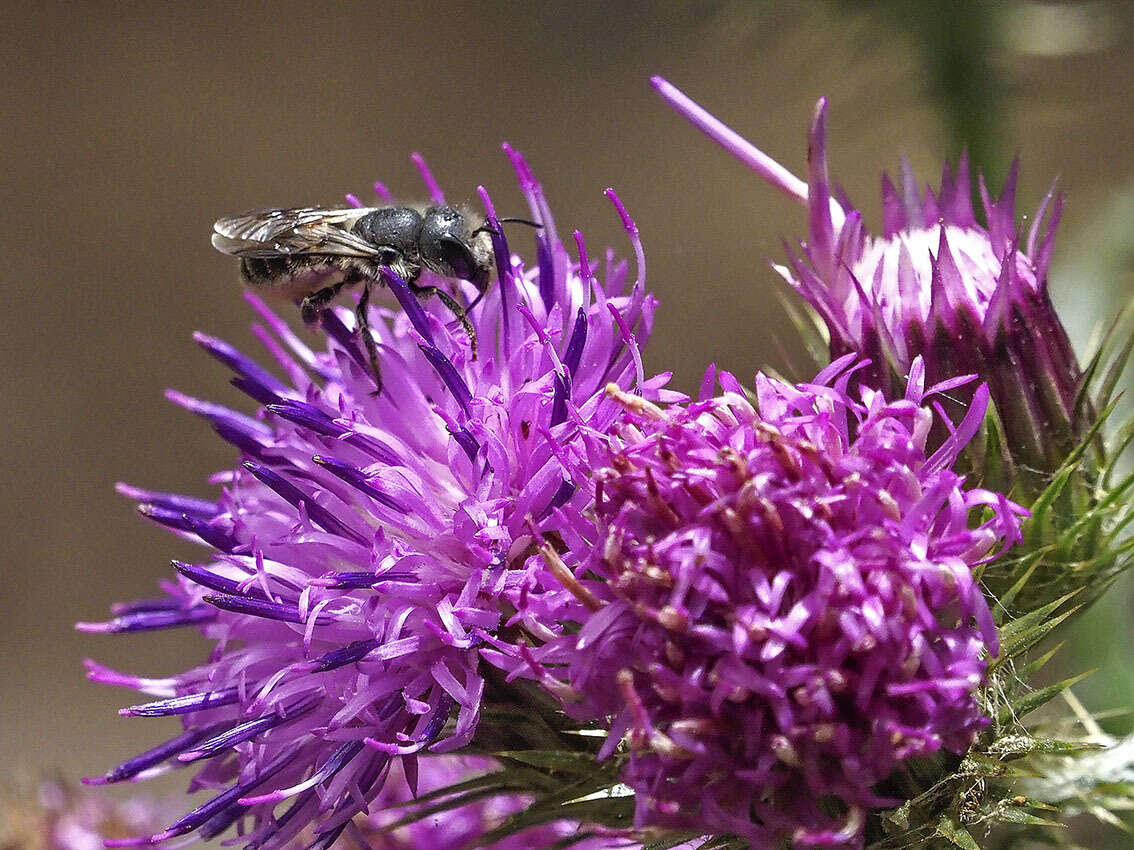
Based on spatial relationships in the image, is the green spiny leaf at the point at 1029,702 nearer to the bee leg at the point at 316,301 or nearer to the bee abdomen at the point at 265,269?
the bee leg at the point at 316,301

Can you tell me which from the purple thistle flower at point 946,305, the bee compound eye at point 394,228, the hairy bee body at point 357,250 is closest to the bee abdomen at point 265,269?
the hairy bee body at point 357,250

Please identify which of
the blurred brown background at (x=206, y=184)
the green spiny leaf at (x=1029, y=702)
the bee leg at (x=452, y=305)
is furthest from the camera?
the blurred brown background at (x=206, y=184)

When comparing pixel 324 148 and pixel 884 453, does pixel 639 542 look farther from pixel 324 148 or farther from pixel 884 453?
pixel 324 148

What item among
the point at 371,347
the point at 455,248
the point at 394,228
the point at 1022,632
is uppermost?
the point at 394,228

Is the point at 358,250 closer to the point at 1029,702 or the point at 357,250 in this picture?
the point at 357,250

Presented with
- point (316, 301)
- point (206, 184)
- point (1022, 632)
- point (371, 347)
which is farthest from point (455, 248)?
point (206, 184)

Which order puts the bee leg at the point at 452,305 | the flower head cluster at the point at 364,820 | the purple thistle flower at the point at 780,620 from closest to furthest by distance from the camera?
the purple thistle flower at the point at 780,620 < the bee leg at the point at 452,305 < the flower head cluster at the point at 364,820

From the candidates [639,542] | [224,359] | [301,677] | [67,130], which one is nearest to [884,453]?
[639,542]
